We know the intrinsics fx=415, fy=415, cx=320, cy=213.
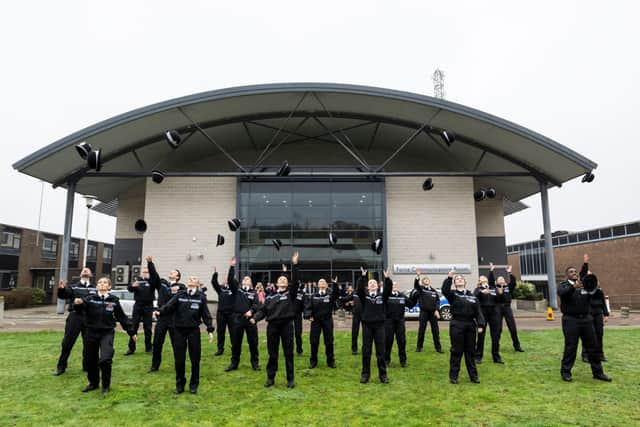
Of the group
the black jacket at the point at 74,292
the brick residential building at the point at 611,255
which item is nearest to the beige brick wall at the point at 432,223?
the brick residential building at the point at 611,255

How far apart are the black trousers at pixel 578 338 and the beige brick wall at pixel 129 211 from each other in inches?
969

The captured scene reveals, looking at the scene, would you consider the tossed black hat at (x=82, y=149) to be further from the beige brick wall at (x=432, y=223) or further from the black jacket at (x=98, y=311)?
the beige brick wall at (x=432, y=223)

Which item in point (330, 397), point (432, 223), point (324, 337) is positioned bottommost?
point (330, 397)

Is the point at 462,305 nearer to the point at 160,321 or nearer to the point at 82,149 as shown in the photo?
the point at 160,321

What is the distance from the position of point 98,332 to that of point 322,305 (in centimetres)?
413

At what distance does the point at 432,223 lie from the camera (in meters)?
22.7

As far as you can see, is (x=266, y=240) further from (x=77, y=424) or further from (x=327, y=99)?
(x=77, y=424)

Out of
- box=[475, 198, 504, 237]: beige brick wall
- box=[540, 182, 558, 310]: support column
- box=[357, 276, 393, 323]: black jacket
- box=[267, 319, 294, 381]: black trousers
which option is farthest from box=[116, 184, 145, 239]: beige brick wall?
box=[540, 182, 558, 310]: support column

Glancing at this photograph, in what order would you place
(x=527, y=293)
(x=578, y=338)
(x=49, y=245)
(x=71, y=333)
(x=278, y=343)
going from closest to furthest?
(x=278, y=343), (x=578, y=338), (x=71, y=333), (x=527, y=293), (x=49, y=245)

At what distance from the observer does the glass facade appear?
22219mm

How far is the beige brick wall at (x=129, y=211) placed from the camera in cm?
2611

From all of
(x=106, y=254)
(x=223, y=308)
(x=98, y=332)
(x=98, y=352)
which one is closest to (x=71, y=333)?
(x=98, y=352)

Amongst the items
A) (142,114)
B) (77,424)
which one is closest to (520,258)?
(142,114)

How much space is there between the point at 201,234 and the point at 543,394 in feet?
62.8
